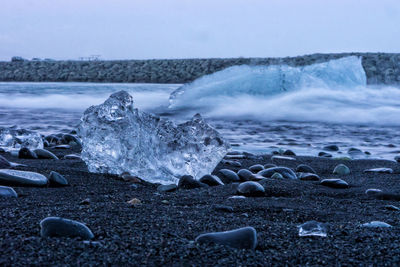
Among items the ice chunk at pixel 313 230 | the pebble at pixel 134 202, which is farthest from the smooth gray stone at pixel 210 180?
the ice chunk at pixel 313 230

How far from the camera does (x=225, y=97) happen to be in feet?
34.7

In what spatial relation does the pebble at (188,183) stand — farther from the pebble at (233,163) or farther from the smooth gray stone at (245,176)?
the pebble at (233,163)

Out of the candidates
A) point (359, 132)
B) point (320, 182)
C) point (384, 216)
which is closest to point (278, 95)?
point (359, 132)

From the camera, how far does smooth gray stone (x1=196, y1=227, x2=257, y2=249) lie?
1456 millimetres

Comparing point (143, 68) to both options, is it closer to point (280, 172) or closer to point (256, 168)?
point (256, 168)

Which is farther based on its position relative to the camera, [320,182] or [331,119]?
[331,119]

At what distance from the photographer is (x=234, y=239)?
1.47 meters

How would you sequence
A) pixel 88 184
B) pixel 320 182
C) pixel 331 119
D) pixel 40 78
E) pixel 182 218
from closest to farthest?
pixel 182 218
pixel 88 184
pixel 320 182
pixel 331 119
pixel 40 78

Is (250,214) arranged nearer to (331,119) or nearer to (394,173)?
(394,173)

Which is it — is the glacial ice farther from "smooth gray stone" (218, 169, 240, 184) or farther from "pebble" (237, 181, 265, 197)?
"pebble" (237, 181, 265, 197)

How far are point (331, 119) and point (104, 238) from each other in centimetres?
816

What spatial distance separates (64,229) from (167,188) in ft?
4.23

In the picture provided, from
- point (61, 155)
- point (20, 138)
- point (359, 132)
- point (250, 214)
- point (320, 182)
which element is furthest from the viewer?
point (359, 132)

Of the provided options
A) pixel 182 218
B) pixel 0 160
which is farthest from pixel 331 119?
pixel 182 218
